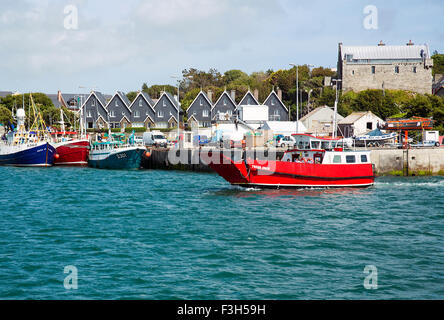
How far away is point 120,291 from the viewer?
14.7 metres

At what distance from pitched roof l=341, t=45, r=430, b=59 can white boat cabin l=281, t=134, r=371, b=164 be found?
6256 cm

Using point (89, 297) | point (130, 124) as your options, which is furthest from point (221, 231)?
point (130, 124)

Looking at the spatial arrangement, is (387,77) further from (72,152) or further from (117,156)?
(72,152)

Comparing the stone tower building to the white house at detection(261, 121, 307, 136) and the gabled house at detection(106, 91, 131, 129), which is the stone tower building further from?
the gabled house at detection(106, 91, 131, 129)

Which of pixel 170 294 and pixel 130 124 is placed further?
pixel 130 124

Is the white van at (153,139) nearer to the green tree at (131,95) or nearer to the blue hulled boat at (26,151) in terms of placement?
the blue hulled boat at (26,151)

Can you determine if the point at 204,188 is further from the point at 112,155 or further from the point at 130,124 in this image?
the point at 130,124

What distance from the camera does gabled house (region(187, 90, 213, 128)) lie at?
90875mm

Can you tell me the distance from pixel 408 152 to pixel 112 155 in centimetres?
3113

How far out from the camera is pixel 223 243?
20.2m

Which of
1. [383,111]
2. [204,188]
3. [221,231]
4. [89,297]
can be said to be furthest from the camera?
[383,111]

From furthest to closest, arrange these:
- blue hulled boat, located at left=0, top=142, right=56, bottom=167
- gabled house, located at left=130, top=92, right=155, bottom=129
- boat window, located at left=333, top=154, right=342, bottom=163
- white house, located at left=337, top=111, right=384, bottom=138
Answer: gabled house, located at left=130, top=92, right=155, bottom=129 < white house, located at left=337, top=111, right=384, bottom=138 < blue hulled boat, located at left=0, top=142, right=56, bottom=167 < boat window, located at left=333, top=154, right=342, bottom=163

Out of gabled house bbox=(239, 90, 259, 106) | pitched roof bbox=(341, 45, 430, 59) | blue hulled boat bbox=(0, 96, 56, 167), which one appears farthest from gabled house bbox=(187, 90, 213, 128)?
blue hulled boat bbox=(0, 96, 56, 167)

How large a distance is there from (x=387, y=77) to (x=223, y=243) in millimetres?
80062
